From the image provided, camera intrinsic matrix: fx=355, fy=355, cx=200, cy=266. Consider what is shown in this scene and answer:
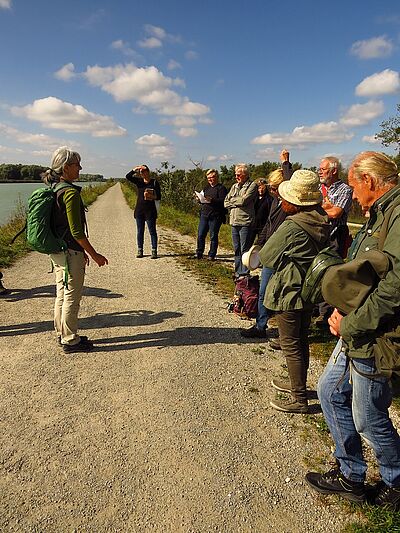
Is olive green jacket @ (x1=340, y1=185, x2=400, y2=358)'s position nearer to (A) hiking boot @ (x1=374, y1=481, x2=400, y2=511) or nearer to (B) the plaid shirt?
(A) hiking boot @ (x1=374, y1=481, x2=400, y2=511)

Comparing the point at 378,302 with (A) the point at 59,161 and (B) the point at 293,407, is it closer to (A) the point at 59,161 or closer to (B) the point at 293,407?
(B) the point at 293,407

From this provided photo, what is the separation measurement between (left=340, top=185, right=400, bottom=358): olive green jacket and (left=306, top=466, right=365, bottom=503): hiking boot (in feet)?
3.19

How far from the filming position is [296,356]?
9.97 ft

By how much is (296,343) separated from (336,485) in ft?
3.51

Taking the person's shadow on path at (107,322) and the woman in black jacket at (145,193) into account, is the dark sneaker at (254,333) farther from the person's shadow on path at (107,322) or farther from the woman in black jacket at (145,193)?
the woman in black jacket at (145,193)

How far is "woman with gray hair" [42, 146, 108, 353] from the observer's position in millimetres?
3559

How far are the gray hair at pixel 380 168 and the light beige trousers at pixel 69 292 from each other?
9.60 ft

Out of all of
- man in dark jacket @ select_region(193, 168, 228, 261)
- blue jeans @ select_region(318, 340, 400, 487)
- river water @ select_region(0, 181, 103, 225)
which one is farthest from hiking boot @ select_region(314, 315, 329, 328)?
river water @ select_region(0, 181, 103, 225)

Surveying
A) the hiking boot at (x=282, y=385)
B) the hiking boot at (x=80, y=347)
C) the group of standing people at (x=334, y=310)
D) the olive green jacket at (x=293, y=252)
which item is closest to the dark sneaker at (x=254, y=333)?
the group of standing people at (x=334, y=310)

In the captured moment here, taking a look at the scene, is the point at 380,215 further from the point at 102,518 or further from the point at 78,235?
the point at 78,235

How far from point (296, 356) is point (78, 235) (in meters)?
2.38

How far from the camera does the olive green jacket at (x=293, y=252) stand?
8.96ft

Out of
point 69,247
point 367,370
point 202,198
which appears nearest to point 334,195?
point 367,370

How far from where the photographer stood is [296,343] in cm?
302
